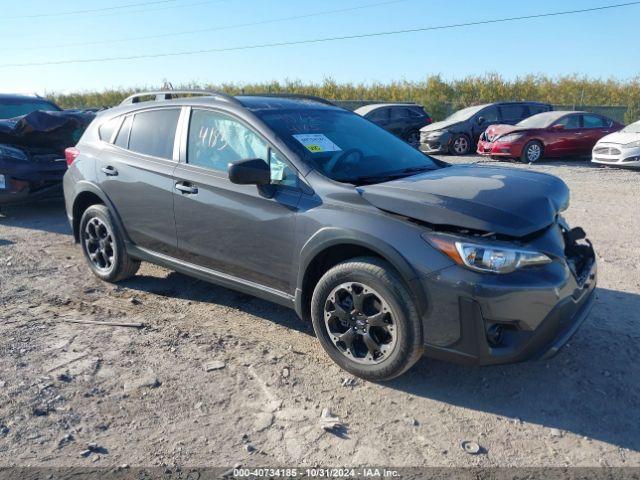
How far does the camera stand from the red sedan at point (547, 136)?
14695mm

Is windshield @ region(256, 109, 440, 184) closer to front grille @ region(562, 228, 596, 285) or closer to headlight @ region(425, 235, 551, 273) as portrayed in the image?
headlight @ region(425, 235, 551, 273)

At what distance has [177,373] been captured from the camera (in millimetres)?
3494

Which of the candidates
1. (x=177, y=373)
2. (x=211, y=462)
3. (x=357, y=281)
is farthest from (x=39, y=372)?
(x=357, y=281)

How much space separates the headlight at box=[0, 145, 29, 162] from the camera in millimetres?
7664

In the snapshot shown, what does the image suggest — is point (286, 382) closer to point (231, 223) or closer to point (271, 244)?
point (271, 244)

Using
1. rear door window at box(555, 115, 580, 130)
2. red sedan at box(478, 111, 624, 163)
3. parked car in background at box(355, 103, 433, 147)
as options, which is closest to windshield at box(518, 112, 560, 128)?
red sedan at box(478, 111, 624, 163)

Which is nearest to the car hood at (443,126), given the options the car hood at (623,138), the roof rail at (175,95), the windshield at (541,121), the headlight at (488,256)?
the windshield at (541,121)

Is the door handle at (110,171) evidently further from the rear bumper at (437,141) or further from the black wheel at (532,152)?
the rear bumper at (437,141)

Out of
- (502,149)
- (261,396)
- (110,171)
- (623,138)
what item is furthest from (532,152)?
(261,396)

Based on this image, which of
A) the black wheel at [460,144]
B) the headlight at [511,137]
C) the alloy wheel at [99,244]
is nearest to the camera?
the alloy wheel at [99,244]

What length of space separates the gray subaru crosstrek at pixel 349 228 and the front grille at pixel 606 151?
10684 millimetres

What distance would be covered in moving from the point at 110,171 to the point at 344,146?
222 cm

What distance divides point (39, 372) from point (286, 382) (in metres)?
1.59

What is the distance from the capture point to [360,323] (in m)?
3.30
